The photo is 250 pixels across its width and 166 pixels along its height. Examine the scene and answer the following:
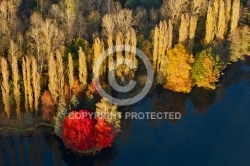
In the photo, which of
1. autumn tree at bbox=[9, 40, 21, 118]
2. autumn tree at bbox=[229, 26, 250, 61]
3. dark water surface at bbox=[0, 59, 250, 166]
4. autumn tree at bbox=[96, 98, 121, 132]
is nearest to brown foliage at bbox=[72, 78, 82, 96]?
autumn tree at bbox=[96, 98, 121, 132]

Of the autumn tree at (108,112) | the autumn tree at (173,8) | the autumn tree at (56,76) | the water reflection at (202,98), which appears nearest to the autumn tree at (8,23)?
the autumn tree at (56,76)

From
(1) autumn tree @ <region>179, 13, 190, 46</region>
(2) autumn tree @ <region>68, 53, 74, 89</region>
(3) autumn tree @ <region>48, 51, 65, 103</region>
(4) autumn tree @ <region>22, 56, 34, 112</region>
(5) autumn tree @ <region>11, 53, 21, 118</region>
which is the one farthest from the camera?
(1) autumn tree @ <region>179, 13, 190, 46</region>

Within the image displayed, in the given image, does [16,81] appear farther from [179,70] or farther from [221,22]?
[221,22]

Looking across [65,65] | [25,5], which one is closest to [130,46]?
[65,65]

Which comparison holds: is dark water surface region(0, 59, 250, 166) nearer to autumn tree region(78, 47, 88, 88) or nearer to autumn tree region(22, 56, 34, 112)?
autumn tree region(22, 56, 34, 112)

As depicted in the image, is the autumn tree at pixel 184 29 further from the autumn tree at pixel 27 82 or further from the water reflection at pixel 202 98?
the autumn tree at pixel 27 82

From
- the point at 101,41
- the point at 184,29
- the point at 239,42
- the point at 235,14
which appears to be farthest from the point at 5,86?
the point at 235,14

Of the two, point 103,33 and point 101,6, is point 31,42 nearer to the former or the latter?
point 103,33
